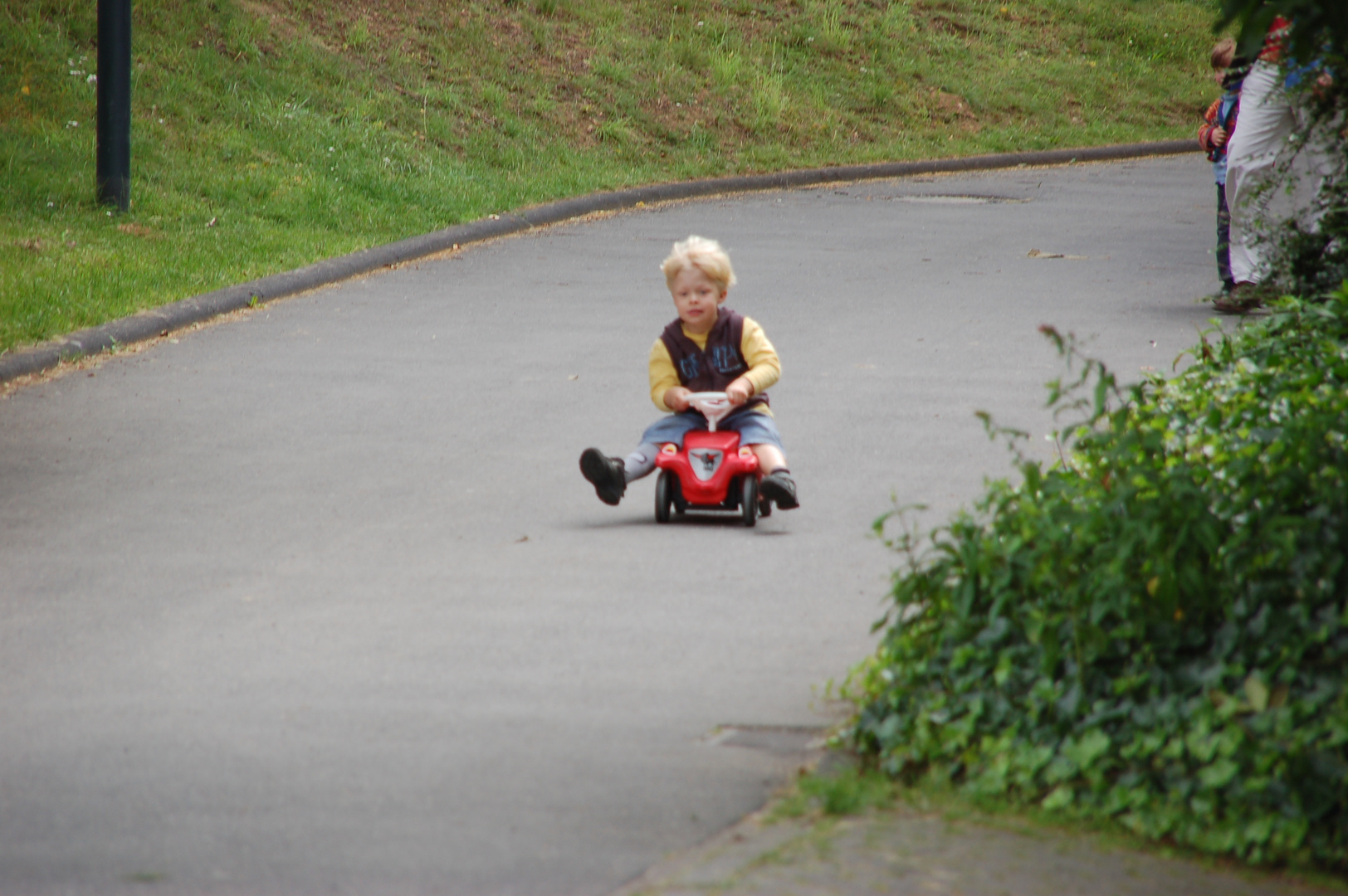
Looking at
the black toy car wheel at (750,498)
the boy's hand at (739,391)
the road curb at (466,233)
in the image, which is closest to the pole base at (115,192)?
the road curb at (466,233)

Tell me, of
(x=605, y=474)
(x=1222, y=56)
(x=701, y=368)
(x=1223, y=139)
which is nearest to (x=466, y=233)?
(x=1223, y=139)

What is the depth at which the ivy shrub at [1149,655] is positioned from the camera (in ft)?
11.8

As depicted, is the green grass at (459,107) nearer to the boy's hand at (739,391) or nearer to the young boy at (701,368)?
the young boy at (701,368)

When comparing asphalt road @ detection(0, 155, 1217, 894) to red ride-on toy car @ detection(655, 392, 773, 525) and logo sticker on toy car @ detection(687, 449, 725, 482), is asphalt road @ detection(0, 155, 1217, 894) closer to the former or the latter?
red ride-on toy car @ detection(655, 392, 773, 525)

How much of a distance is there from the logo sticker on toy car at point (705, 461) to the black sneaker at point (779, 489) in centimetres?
21

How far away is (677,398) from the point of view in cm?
705

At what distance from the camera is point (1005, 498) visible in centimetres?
443

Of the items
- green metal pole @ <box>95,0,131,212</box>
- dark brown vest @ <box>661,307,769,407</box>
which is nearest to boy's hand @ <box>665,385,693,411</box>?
dark brown vest @ <box>661,307,769,407</box>

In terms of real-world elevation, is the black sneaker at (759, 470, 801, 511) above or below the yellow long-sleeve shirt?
below

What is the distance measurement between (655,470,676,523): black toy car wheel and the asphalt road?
12cm

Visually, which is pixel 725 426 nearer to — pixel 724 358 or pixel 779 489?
pixel 724 358

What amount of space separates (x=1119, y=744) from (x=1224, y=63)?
8.83m

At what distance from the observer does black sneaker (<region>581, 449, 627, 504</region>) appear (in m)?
6.91

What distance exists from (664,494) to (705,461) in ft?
0.71
